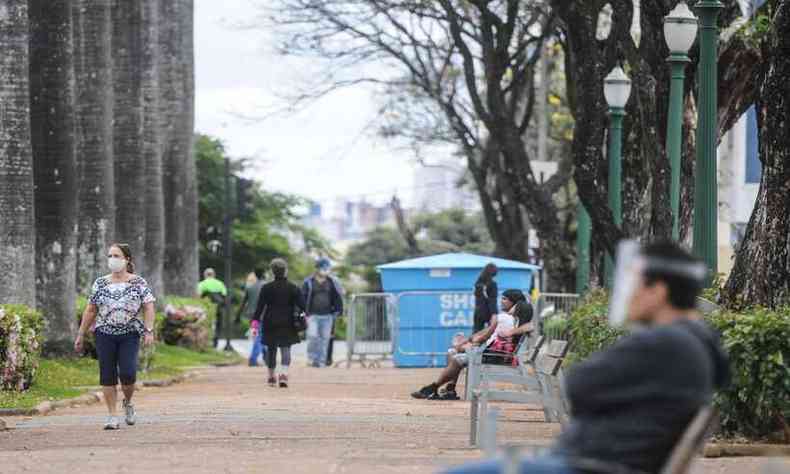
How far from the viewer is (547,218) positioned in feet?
122

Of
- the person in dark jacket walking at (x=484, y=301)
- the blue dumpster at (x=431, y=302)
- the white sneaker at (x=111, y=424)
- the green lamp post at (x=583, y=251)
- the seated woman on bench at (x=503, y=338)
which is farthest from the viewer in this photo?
the blue dumpster at (x=431, y=302)

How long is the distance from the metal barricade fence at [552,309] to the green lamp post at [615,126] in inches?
44.8

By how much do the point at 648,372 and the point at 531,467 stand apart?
2.04 ft

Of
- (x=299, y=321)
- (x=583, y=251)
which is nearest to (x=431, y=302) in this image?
(x=583, y=251)

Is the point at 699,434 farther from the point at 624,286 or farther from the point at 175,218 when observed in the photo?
the point at 175,218

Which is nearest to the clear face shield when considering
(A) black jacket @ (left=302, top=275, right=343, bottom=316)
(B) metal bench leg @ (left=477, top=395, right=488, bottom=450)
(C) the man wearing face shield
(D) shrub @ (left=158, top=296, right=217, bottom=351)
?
(C) the man wearing face shield

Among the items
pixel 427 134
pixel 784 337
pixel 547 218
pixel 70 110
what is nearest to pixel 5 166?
pixel 70 110

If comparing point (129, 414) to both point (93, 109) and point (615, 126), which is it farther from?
point (615, 126)

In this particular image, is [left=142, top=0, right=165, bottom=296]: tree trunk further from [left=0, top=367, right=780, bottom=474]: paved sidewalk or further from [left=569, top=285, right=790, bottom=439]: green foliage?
[left=569, top=285, right=790, bottom=439]: green foliage

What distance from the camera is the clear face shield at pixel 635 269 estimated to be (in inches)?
270

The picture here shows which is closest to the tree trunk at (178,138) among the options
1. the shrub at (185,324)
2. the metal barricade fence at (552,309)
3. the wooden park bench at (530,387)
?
the shrub at (185,324)

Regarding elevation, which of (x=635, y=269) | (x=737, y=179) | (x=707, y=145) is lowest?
(x=635, y=269)

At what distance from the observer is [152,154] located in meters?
31.6

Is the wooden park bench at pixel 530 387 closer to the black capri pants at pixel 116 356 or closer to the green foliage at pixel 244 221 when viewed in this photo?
the black capri pants at pixel 116 356
